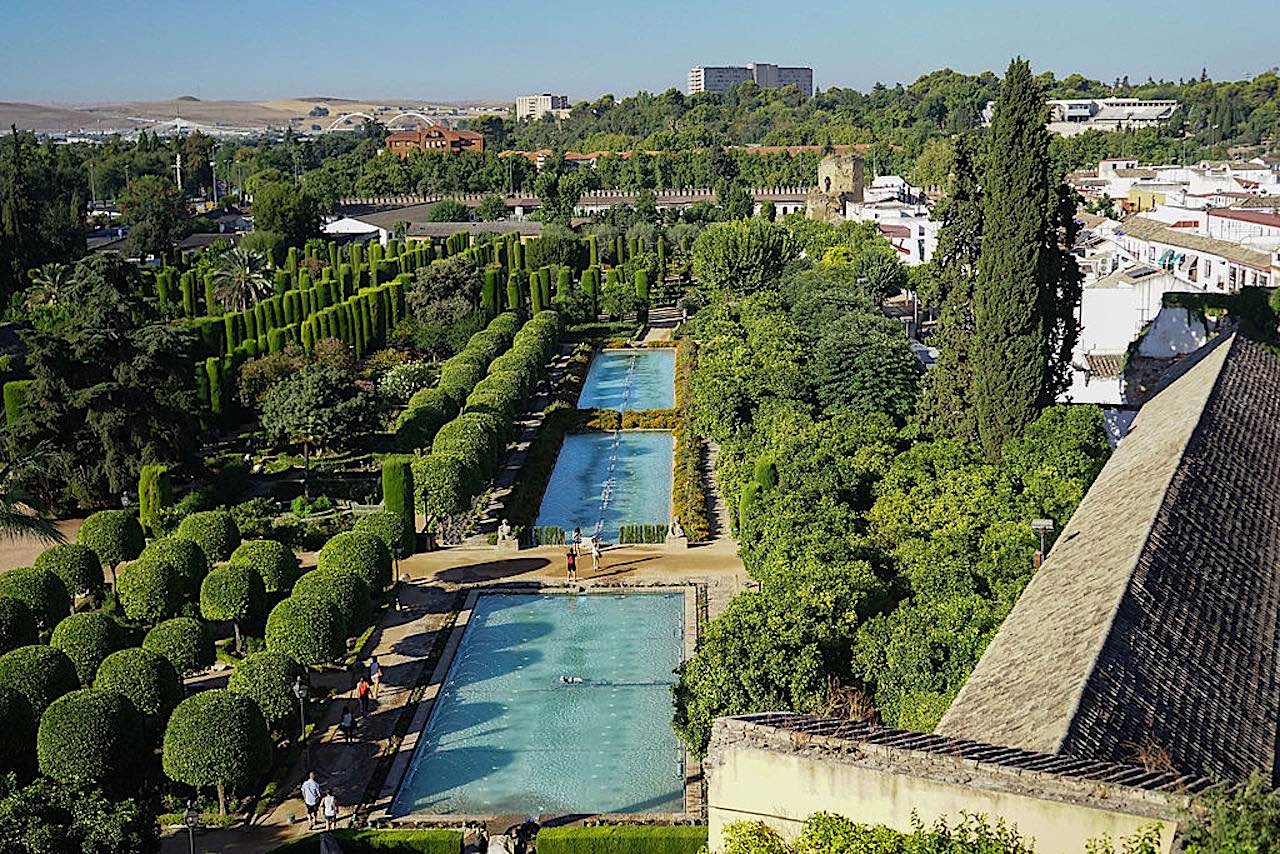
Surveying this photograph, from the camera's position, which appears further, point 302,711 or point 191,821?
point 302,711

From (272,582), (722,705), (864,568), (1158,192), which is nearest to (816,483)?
(864,568)

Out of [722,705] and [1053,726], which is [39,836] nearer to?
[722,705]

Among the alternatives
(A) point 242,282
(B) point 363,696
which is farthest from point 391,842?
(A) point 242,282

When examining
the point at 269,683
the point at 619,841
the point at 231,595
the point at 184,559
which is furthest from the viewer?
the point at 184,559

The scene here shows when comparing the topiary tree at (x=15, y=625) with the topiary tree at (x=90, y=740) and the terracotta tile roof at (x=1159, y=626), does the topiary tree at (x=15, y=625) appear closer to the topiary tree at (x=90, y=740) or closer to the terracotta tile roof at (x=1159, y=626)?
the topiary tree at (x=90, y=740)

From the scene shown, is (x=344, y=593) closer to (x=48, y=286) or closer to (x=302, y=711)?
(x=302, y=711)

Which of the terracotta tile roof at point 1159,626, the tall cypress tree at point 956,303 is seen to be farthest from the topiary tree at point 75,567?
the tall cypress tree at point 956,303
